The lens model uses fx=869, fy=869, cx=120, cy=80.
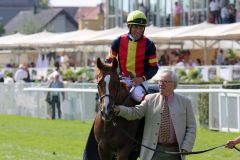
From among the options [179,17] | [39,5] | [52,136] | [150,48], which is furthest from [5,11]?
[150,48]

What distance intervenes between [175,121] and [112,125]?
1.15 metres

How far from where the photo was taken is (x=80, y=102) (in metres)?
24.0

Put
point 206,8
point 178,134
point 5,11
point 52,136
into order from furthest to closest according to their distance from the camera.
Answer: point 5,11 < point 206,8 < point 52,136 < point 178,134

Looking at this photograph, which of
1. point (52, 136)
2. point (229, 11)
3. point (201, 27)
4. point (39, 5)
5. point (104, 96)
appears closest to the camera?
point (104, 96)

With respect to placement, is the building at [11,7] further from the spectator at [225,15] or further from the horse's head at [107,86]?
the horse's head at [107,86]

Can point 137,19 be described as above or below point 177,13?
above

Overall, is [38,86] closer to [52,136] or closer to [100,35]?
[52,136]

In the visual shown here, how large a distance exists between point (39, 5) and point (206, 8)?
113m

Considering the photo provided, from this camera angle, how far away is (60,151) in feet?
50.4

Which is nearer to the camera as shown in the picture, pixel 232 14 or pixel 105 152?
pixel 105 152

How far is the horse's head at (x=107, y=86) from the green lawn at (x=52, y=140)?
15.4ft

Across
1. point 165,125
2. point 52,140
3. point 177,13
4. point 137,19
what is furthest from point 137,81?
point 177,13

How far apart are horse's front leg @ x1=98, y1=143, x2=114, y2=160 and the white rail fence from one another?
360 inches

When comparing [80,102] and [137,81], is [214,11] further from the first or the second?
[137,81]
